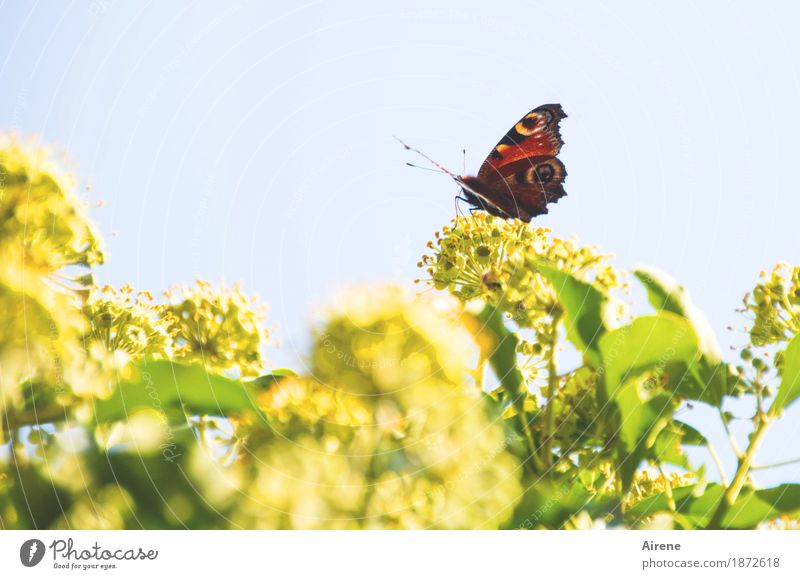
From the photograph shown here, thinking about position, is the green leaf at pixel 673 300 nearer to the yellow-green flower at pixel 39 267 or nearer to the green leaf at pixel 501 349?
the green leaf at pixel 501 349

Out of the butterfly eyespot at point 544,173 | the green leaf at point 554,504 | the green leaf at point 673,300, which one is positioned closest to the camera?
the green leaf at point 554,504

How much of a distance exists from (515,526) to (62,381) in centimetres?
76

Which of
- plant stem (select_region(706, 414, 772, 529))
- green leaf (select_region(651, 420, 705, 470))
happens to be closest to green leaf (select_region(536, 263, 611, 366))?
green leaf (select_region(651, 420, 705, 470))

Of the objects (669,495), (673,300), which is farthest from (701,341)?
(669,495)

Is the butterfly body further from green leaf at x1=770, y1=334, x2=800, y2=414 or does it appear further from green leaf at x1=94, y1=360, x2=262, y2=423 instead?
green leaf at x1=94, y1=360, x2=262, y2=423

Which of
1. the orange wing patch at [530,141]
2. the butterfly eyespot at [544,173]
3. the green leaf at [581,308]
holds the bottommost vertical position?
the green leaf at [581,308]

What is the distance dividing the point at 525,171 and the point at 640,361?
128 centimetres

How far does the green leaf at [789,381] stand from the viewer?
1.65 metres

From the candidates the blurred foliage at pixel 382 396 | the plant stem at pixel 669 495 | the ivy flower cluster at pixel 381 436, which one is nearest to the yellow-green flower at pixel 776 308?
the blurred foliage at pixel 382 396

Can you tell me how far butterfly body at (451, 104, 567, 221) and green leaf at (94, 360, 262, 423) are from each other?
3.98ft

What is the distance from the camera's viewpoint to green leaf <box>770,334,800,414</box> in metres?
1.65
